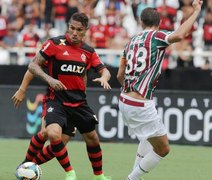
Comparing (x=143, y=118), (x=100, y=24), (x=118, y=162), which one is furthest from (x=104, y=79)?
(x=100, y=24)

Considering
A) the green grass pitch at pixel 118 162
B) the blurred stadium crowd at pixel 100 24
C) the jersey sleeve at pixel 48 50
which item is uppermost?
the jersey sleeve at pixel 48 50

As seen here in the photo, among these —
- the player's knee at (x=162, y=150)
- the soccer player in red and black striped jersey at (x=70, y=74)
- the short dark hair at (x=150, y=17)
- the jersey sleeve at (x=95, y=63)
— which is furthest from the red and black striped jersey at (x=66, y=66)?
the player's knee at (x=162, y=150)

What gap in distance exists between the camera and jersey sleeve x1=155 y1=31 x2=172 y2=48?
8.81m

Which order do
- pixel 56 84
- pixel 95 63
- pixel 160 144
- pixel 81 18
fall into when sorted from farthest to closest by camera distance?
pixel 95 63 → pixel 81 18 → pixel 160 144 → pixel 56 84

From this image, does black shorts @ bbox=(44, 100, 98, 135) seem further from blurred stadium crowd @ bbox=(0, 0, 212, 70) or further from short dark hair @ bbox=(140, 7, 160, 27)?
blurred stadium crowd @ bbox=(0, 0, 212, 70)

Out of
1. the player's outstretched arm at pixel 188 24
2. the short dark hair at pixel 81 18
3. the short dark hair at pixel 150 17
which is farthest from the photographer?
the short dark hair at pixel 81 18

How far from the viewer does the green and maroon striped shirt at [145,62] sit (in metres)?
8.94

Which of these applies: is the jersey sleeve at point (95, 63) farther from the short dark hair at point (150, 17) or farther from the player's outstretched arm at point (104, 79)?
the short dark hair at point (150, 17)

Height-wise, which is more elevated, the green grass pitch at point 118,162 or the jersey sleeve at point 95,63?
the jersey sleeve at point 95,63

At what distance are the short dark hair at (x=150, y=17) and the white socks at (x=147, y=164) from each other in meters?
1.39

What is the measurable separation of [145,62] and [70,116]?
111 cm

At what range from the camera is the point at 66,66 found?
30.8 feet

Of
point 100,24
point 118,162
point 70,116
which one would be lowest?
point 118,162

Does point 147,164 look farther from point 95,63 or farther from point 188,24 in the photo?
point 188,24
